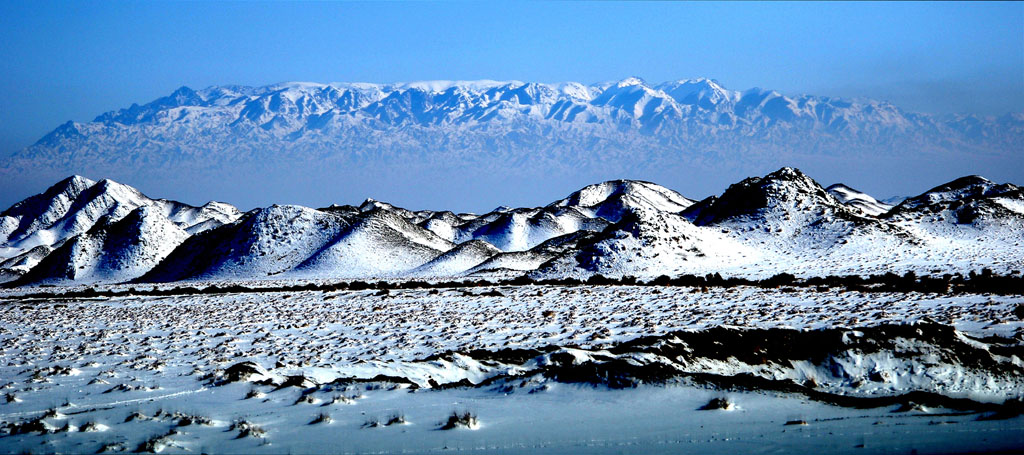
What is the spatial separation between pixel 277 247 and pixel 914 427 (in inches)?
2989

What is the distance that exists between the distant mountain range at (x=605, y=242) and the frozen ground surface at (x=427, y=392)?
2062cm

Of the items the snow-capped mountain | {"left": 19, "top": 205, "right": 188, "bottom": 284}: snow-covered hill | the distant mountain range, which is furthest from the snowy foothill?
the snow-capped mountain

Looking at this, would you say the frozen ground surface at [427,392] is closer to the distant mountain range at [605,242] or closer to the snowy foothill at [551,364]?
the snowy foothill at [551,364]

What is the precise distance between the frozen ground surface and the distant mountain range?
20.6m

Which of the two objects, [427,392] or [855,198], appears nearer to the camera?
[427,392]

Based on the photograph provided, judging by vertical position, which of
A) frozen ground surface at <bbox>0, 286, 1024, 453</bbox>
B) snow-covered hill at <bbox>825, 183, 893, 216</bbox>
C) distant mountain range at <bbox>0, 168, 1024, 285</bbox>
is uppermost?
snow-covered hill at <bbox>825, 183, 893, 216</bbox>

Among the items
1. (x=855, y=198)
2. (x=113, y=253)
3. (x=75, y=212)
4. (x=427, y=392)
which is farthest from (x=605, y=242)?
(x=75, y=212)

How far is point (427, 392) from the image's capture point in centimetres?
1457

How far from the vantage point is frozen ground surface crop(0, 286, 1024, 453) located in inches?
449

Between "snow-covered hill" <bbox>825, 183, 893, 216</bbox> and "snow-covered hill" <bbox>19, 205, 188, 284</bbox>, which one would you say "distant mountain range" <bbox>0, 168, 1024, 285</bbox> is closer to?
"snow-covered hill" <bbox>19, 205, 188, 284</bbox>

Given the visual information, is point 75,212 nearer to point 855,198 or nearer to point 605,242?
point 605,242

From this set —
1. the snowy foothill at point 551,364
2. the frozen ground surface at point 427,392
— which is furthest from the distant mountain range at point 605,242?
the frozen ground surface at point 427,392

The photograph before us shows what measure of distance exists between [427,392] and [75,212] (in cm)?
17846

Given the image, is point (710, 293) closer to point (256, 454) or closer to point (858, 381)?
point (858, 381)
